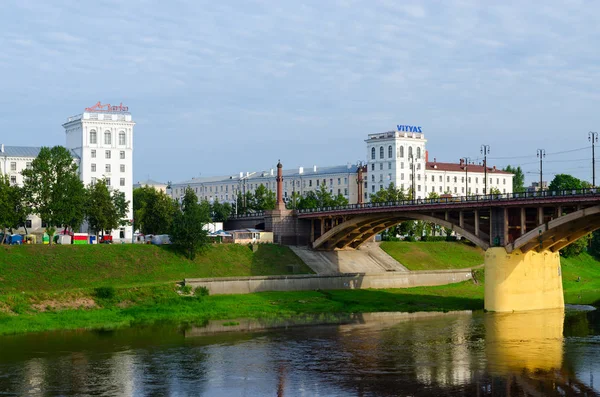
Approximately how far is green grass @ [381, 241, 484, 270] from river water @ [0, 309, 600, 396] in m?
45.4

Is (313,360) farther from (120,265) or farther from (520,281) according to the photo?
(120,265)

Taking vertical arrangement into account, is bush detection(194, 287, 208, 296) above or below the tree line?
below

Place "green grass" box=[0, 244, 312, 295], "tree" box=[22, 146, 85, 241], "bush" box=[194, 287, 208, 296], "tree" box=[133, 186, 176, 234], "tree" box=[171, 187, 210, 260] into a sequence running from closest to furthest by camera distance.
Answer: "green grass" box=[0, 244, 312, 295] → "bush" box=[194, 287, 208, 296] → "tree" box=[171, 187, 210, 260] → "tree" box=[22, 146, 85, 241] → "tree" box=[133, 186, 176, 234]

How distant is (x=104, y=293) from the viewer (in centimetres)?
8438

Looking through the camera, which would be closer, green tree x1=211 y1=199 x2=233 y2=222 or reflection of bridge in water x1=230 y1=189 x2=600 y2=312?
reflection of bridge in water x1=230 y1=189 x2=600 y2=312

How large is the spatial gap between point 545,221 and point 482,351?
2885 centimetres

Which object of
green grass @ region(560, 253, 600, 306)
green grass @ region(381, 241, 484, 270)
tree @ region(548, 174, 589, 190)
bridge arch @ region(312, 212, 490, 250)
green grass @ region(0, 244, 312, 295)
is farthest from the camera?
tree @ region(548, 174, 589, 190)

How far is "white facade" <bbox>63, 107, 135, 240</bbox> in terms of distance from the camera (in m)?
140

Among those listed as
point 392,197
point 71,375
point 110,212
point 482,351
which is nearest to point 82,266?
point 110,212

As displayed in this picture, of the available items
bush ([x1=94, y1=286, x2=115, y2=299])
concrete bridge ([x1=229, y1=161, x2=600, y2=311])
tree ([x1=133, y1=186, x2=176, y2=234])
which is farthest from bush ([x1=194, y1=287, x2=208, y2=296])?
tree ([x1=133, y1=186, x2=176, y2=234])

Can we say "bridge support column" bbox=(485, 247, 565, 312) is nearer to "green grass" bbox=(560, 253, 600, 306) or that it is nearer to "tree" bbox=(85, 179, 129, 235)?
"green grass" bbox=(560, 253, 600, 306)

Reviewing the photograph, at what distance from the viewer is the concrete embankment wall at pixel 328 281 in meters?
94.4

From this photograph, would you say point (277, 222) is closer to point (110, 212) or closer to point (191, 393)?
point (110, 212)

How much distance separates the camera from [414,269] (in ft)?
408
